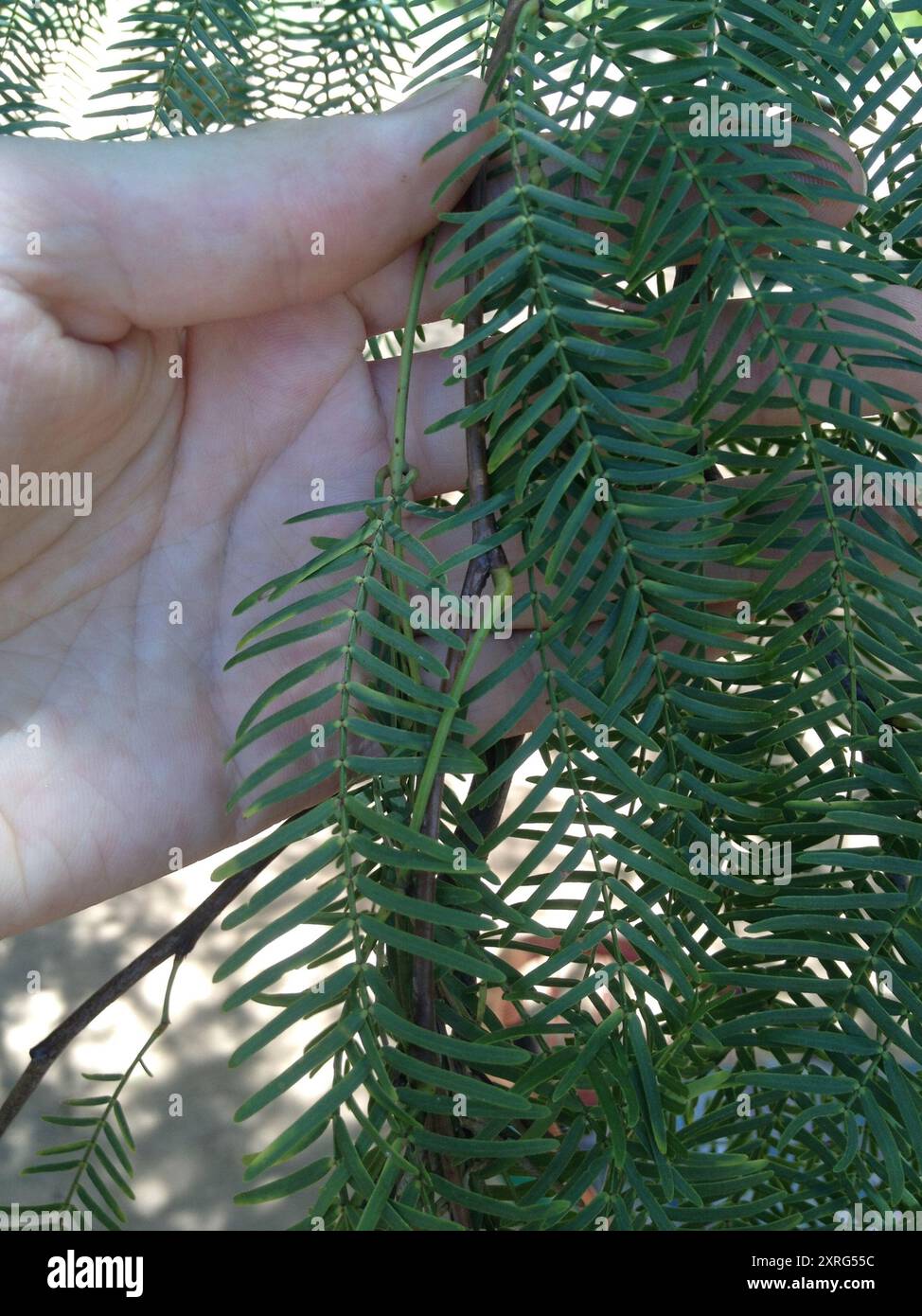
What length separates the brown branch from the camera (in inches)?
22.9

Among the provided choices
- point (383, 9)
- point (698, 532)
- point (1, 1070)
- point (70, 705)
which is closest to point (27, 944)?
point (1, 1070)

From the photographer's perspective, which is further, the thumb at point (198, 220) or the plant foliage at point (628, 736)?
the thumb at point (198, 220)

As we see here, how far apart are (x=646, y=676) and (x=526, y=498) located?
78 millimetres

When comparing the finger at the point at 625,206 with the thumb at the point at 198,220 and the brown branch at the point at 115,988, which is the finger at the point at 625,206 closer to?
the thumb at the point at 198,220

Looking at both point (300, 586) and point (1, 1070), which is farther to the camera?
point (1, 1070)

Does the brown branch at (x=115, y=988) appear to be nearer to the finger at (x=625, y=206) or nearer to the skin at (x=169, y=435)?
the skin at (x=169, y=435)

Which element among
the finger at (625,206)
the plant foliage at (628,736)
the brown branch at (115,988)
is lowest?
the brown branch at (115,988)

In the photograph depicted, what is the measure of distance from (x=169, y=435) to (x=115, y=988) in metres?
0.32

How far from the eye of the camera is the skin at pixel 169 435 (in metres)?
0.55

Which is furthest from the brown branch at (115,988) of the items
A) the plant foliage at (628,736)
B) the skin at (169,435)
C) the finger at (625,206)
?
the finger at (625,206)

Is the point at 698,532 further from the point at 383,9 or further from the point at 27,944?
the point at 27,944

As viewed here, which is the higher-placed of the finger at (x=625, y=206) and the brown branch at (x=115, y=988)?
the finger at (x=625, y=206)

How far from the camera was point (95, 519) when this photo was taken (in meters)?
0.63

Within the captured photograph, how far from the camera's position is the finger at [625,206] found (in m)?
0.40
